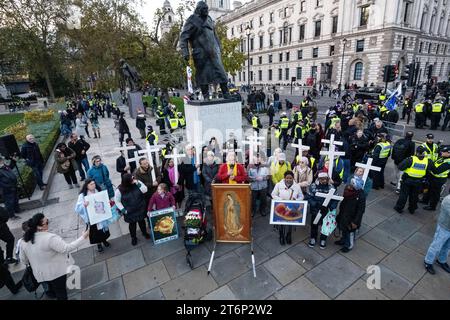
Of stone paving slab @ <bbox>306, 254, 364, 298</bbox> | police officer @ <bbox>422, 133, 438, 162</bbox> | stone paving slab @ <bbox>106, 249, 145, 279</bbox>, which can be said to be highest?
police officer @ <bbox>422, 133, 438, 162</bbox>

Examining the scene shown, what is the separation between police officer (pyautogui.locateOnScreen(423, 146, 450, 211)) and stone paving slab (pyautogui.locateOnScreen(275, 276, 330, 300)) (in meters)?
4.39

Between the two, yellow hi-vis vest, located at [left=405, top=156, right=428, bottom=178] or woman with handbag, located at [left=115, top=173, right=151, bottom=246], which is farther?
yellow hi-vis vest, located at [left=405, top=156, right=428, bottom=178]

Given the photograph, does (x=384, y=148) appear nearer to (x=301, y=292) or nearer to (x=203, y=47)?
(x=301, y=292)

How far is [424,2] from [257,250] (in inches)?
2276

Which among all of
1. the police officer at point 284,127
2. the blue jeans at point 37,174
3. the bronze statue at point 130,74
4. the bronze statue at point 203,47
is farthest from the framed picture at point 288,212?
the bronze statue at point 130,74

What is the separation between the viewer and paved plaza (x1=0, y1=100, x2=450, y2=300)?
4.02 m

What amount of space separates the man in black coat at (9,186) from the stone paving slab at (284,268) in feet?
21.3

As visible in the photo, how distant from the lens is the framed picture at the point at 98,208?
14.9 feet

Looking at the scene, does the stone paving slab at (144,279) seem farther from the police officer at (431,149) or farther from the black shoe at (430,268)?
the police officer at (431,149)

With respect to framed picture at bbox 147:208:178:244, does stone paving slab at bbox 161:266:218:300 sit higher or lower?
lower

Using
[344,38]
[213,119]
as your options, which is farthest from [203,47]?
[344,38]

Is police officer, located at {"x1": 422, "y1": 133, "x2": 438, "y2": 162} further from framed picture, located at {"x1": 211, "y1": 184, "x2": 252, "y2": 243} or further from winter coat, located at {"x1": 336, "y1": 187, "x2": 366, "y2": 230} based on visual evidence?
framed picture, located at {"x1": 211, "y1": 184, "x2": 252, "y2": 243}

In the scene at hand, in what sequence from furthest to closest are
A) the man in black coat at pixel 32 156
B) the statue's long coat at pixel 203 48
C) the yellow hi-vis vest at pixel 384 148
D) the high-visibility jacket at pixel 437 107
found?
the high-visibility jacket at pixel 437 107 → the statue's long coat at pixel 203 48 → the man in black coat at pixel 32 156 → the yellow hi-vis vest at pixel 384 148

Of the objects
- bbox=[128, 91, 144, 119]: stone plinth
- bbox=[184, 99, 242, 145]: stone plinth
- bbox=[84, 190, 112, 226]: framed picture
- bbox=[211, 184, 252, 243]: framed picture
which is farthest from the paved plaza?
bbox=[128, 91, 144, 119]: stone plinth
